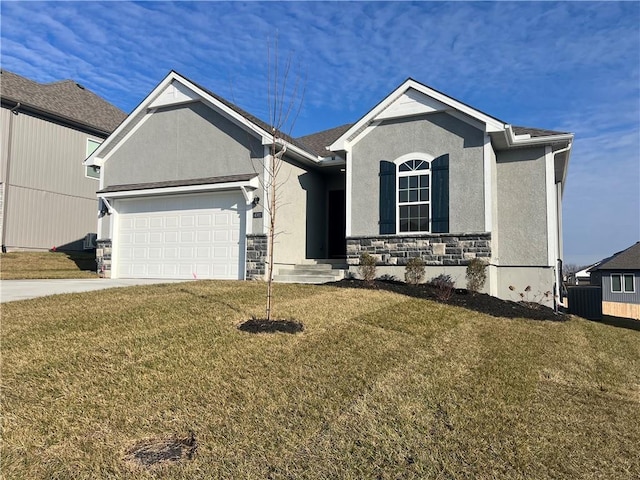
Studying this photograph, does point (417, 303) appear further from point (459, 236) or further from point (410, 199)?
point (410, 199)

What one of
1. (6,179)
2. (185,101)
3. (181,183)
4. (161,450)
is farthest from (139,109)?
(161,450)

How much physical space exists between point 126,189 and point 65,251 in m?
7.81

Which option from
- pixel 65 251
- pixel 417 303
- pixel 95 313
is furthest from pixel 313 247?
pixel 65 251

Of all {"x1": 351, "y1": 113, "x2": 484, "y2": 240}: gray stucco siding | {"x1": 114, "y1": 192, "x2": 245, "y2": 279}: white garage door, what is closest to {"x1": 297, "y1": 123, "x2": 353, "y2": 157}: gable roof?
{"x1": 351, "y1": 113, "x2": 484, "y2": 240}: gray stucco siding

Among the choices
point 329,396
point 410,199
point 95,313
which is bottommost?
point 329,396

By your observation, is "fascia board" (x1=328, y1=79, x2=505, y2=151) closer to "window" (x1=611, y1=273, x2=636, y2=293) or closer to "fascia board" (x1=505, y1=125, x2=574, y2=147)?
"fascia board" (x1=505, y1=125, x2=574, y2=147)

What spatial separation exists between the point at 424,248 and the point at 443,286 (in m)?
1.26

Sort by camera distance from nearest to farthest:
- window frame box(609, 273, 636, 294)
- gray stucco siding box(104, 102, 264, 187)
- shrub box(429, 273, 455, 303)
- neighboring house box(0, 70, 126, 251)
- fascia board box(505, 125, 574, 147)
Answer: shrub box(429, 273, 455, 303), fascia board box(505, 125, 574, 147), gray stucco siding box(104, 102, 264, 187), neighboring house box(0, 70, 126, 251), window frame box(609, 273, 636, 294)

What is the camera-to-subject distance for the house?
10.9m

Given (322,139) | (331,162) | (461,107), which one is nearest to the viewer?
(461,107)

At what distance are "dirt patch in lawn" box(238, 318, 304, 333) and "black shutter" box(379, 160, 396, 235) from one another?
5.87 meters

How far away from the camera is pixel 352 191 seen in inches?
474

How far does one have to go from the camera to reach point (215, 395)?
3971mm

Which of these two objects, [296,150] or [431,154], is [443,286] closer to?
[431,154]
